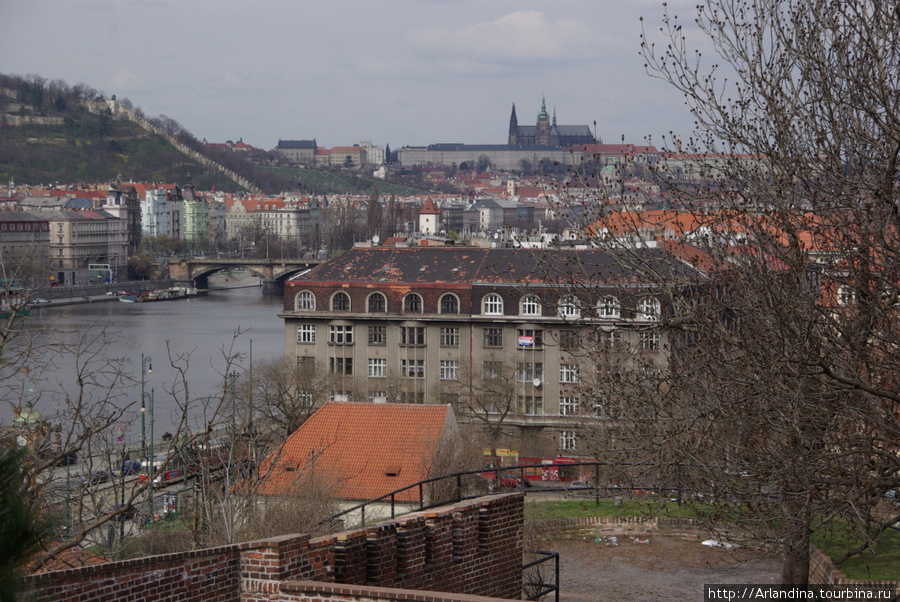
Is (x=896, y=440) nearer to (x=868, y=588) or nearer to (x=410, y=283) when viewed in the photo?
(x=868, y=588)

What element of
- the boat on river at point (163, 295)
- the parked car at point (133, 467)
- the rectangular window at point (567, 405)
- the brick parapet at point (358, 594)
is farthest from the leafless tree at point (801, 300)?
the boat on river at point (163, 295)

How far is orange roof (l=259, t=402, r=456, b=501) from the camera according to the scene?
477 inches

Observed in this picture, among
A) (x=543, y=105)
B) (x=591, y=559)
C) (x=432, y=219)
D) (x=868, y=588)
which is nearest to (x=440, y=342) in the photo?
(x=591, y=559)

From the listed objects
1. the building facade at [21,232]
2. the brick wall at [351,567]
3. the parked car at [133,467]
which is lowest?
the parked car at [133,467]

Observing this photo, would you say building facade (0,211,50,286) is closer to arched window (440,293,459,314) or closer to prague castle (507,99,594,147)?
arched window (440,293,459,314)

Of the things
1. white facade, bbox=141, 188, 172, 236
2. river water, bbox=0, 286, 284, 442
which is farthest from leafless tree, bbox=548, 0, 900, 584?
white facade, bbox=141, 188, 172, 236

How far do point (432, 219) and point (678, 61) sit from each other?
79383 millimetres

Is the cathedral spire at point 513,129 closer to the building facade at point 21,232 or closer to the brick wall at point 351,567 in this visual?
the building facade at point 21,232

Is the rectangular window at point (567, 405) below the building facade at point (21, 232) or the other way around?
below

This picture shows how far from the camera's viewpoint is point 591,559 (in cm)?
806

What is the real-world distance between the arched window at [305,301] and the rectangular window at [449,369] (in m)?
2.91

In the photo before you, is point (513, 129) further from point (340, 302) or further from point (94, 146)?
point (340, 302)

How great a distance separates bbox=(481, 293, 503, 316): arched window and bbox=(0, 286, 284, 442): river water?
4507 mm

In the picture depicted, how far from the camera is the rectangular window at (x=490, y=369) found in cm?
2075
